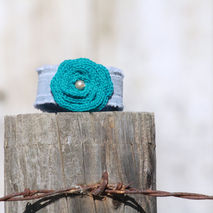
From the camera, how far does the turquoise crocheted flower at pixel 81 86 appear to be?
4.09 feet

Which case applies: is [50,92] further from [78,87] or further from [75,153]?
[75,153]

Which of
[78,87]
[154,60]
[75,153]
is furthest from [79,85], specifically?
[154,60]

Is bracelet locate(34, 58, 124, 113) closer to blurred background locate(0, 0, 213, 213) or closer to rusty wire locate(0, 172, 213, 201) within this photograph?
rusty wire locate(0, 172, 213, 201)

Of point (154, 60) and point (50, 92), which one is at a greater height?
point (154, 60)

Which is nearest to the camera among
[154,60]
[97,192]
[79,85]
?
[97,192]

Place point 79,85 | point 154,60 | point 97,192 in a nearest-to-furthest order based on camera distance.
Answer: point 97,192
point 79,85
point 154,60

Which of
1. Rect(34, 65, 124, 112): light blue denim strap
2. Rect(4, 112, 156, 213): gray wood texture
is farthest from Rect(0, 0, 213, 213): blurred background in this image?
Rect(4, 112, 156, 213): gray wood texture

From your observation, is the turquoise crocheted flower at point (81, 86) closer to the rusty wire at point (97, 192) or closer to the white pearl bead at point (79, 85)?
the white pearl bead at point (79, 85)

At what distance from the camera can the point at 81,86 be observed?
1.27m

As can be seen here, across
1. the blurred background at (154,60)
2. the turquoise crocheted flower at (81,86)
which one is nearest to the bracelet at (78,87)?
the turquoise crocheted flower at (81,86)

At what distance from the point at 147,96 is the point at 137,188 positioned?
79.1 inches

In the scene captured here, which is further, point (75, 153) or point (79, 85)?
point (79, 85)

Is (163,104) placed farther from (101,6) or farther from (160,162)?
(101,6)

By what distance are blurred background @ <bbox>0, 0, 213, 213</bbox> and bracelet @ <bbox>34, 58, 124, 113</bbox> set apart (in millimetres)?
1822
